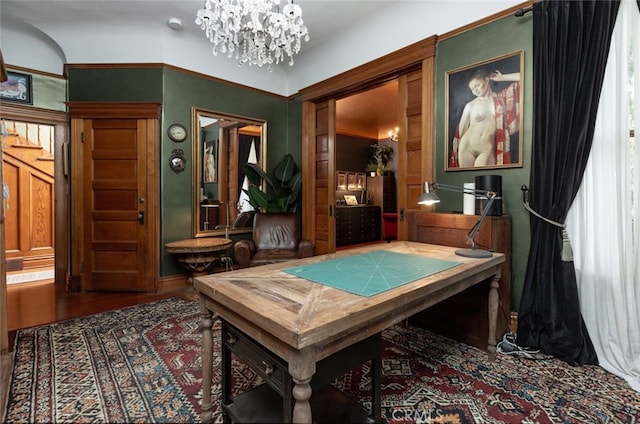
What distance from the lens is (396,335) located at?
8.46 feet

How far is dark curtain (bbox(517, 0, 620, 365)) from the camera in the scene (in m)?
2.09

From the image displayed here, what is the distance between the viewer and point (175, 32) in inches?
147

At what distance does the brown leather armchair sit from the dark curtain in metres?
2.38

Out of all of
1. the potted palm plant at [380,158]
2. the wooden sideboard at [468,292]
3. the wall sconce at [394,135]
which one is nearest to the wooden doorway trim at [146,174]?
the wooden sideboard at [468,292]

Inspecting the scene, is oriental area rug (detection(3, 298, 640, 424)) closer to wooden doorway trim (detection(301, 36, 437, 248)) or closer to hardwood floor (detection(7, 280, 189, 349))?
hardwood floor (detection(7, 280, 189, 349))

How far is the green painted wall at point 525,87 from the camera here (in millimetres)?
2455

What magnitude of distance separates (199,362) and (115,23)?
3.86 metres

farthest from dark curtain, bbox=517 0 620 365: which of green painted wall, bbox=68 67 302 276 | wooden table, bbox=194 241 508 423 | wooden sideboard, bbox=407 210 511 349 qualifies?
green painted wall, bbox=68 67 302 276

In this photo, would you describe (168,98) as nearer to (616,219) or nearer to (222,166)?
(222,166)

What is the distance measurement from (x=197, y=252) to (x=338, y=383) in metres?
2.29

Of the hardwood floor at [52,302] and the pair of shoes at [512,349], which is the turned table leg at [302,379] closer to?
the pair of shoes at [512,349]

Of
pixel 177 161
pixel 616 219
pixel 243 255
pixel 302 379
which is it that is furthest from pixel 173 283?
pixel 616 219

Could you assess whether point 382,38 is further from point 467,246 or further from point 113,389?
point 113,389

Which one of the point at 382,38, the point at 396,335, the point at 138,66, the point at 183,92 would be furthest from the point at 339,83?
the point at 396,335
